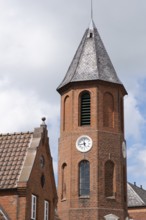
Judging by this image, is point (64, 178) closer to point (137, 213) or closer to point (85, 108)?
point (85, 108)

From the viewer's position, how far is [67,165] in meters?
47.5

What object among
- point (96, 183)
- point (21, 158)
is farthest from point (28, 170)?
point (96, 183)

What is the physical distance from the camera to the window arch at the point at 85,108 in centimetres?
4828

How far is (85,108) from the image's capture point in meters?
48.6

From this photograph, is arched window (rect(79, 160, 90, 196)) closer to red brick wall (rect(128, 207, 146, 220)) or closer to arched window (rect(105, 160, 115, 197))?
arched window (rect(105, 160, 115, 197))

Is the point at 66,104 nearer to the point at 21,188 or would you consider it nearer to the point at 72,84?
the point at 72,84

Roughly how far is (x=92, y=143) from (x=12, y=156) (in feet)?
62.5

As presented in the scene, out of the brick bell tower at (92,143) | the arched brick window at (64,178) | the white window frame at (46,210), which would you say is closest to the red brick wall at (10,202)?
the white window frame at (46,210)

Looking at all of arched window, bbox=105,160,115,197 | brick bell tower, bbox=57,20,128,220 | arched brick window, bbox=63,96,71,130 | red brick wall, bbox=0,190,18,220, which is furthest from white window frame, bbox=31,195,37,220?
arched brick window, bbox=63,96,71,130

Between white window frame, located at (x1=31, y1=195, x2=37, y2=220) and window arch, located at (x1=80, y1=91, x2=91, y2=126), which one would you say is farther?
window arch, located at (x1=80, y1=91, x2=91, y2=126)

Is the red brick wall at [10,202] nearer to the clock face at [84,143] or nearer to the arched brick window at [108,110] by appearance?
the clock face at [84,143]

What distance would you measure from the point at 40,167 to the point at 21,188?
3378mm

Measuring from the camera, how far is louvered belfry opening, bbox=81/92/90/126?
1901 inches

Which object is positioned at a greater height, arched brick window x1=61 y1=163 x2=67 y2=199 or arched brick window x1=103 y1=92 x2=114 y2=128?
arched brick window x1=103 y1=92 x2=114 y2=128
